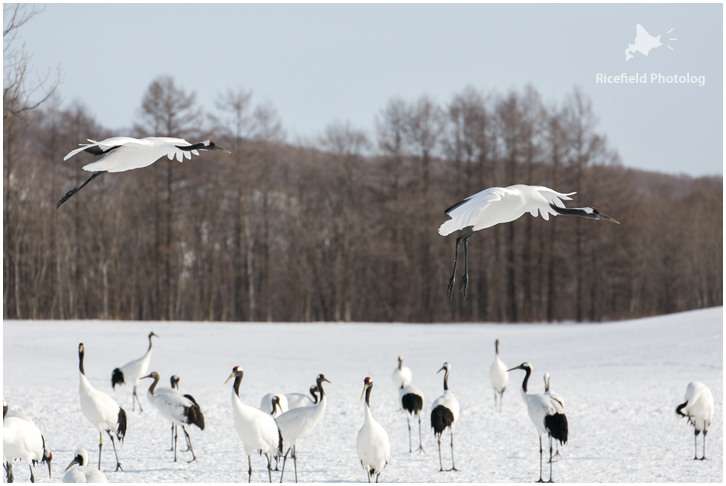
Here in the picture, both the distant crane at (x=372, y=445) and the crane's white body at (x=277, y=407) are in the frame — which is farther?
the crane's white body at (x=277, y=407)

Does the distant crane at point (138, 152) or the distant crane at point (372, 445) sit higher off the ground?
the distant crane at point (138, 152)

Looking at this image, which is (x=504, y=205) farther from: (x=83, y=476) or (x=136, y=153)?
(x=83, y=476)

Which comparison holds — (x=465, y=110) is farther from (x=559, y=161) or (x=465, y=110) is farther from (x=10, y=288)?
(x=10, y=288)

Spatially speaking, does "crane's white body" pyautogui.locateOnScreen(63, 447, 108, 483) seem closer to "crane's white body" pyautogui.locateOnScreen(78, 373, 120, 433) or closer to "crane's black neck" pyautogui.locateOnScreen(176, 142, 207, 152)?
"crane's white body" pyautogui.locateOnScreen(78, 373, 120, 433)

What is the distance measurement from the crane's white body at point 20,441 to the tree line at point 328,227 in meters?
21.3

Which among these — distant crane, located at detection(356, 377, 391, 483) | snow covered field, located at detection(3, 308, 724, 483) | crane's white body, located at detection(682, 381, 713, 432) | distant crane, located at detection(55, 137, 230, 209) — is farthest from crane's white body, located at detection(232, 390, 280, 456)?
crane's white body, located at detection(682, 381, 713, 432)

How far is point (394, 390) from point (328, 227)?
19146 millimetres

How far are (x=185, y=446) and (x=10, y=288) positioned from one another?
70.7ft

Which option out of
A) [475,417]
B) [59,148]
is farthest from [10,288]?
[475,417]

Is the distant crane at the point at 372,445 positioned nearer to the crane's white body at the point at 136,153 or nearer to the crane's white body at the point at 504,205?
the crane's white body at the point at 504,205

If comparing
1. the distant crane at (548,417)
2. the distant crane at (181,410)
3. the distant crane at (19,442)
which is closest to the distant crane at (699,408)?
the distant crane at (548,417)

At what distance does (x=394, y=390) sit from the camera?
12664 millimetres

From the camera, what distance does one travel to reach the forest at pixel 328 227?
27.8 meters

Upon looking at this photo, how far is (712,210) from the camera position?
3719 centimetres
